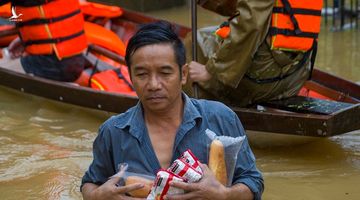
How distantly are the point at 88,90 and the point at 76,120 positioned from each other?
1.11ft

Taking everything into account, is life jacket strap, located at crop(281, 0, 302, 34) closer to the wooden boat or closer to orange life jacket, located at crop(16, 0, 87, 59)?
the wooden boat

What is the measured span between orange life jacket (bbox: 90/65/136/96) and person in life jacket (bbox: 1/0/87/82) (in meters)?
0.24

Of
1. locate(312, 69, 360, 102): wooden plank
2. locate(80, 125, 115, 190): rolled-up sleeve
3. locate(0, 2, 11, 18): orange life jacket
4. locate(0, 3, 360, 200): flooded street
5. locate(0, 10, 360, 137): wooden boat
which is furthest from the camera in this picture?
locate(0, 2, 11, 18): orange life jacket

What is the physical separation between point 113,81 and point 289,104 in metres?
1.68

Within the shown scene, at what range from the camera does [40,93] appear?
5.51 m

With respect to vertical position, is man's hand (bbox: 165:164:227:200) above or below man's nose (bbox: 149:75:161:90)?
below

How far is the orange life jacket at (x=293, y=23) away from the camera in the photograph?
13.6ft

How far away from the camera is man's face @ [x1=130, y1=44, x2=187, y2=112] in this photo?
2.04 m

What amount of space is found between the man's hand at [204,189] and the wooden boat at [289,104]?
2.10m

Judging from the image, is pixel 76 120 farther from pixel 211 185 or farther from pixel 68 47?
pixel 211 185

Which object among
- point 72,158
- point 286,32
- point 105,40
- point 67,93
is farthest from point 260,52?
point 105,40

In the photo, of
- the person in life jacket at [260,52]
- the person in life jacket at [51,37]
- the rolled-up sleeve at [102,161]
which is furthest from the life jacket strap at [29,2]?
the rolled-up sleeve at [102,161]

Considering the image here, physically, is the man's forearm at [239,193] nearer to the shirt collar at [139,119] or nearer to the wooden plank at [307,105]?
the shirt collar at [139,119]

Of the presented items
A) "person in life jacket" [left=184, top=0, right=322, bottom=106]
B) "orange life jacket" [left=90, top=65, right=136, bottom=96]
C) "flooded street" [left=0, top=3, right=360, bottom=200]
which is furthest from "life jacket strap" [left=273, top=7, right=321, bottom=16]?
"orange life jacket" [left=90, top=65, right=136, bottom=96]
